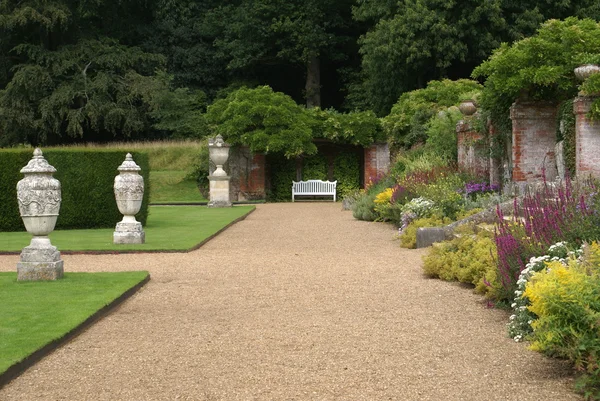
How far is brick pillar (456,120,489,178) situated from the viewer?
65.7ft

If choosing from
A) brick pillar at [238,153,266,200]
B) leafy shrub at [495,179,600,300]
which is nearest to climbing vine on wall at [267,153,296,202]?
brick pillar at [238,153,266,200]

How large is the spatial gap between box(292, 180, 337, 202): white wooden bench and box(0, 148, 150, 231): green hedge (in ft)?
47.0

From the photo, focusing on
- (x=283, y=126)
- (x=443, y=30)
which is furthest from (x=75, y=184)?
(x=443, y=30)

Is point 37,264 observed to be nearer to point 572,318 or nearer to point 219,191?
point 572,318

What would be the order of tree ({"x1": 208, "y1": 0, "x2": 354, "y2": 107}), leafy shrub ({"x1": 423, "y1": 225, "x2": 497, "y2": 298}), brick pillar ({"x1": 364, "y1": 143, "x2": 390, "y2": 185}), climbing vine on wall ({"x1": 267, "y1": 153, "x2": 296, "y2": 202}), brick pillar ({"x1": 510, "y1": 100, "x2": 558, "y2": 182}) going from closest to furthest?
leafy shrub ({"x1": 423, "y1": 225, "x2": 497, "y2": 298}) → brick pillar ({"x1": 510, "y1": 100, "x2": 558, "y2": 182}) → brick pillar ({"x1": 364, "y1": 143, "x2": 390, "y2": 185}) → climbing vine on wall ({"x1": 267, "y1": 153, "x2": 296, "y2": 202}) → tree ({"x1": 208, "y1": 0, "x2": 354, "y2": 107})

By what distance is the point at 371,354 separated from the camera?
6535 mm

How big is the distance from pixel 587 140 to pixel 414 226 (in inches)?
126

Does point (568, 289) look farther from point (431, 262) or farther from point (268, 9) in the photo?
point (268, 9)

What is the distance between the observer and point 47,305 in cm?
852

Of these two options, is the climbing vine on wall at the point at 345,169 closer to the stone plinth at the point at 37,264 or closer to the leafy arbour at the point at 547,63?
the leafy arbour at the point at 547,63

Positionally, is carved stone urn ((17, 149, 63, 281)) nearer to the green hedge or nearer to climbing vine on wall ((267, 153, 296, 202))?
the green hedge

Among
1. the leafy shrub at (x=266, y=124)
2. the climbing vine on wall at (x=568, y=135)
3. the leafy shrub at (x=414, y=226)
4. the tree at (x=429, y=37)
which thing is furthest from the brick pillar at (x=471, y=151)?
the tree at (x=429, y=37)

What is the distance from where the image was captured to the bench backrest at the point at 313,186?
3294 cm

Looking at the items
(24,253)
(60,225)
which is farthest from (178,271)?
(60,225)
